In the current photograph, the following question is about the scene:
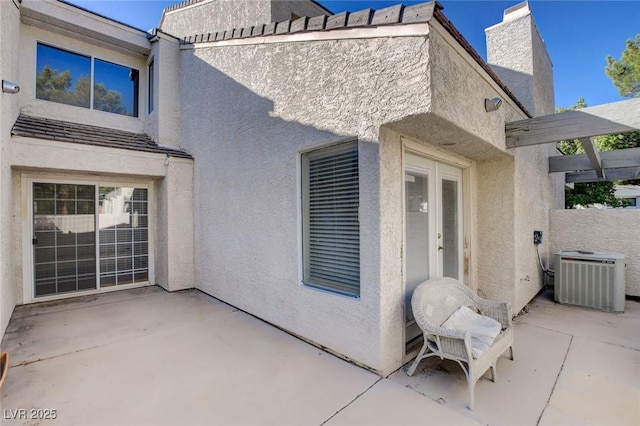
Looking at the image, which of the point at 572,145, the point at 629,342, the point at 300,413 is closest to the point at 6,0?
the point at 300,413

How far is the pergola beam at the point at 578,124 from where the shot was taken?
17.2ft

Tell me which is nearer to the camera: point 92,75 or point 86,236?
point 86,236

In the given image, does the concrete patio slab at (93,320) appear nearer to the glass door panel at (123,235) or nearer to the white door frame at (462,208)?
the glass door panel at (123,235)

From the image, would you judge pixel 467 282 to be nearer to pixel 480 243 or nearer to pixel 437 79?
pixel 480 243

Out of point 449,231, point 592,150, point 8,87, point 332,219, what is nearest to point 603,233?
point 592,150

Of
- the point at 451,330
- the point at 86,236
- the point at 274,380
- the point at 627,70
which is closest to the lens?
the point at 451,330

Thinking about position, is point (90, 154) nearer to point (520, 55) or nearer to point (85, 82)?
point (85, 82)

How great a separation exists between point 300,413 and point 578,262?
8.70 m

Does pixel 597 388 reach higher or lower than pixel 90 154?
lower

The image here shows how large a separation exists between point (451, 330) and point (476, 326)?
3.71 ft

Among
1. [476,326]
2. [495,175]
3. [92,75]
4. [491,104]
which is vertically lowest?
[476,326]

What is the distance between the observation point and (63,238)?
29.4 ft

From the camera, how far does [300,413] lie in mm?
3848

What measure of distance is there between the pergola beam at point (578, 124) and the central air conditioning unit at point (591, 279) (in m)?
4.15
